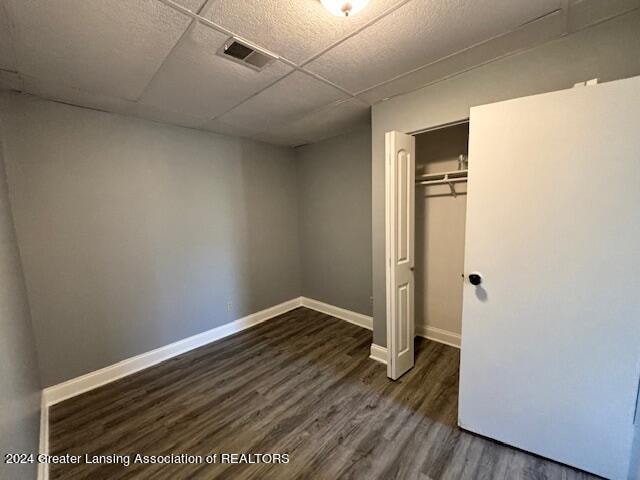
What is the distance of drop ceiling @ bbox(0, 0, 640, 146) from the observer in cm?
122

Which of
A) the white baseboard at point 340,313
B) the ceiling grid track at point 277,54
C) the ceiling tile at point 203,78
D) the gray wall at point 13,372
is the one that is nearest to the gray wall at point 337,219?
the white baseboard at point 340,313

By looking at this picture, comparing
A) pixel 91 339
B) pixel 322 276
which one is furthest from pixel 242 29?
pixel 322 276

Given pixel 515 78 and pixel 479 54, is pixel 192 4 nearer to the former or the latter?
pixel 479 54

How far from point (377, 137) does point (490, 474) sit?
8.06ft

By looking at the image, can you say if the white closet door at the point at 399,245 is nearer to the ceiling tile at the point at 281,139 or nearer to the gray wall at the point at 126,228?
the ceiling tile at the point at 281,139

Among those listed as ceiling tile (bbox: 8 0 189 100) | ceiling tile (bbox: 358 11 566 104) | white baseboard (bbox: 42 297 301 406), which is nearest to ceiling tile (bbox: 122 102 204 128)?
ceiling tile (bbox: 8 0 189 100)

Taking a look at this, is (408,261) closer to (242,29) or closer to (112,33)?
(242,29)

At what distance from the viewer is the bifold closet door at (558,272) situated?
1.26 metres

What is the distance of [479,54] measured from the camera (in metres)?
1.62

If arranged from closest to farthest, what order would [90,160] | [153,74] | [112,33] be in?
[112,33] → [153,74] → [90,160]

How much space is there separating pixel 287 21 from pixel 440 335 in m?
3.06

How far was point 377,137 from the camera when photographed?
2.38 meters

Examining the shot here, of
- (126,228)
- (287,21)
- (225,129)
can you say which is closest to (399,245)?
(287,21)

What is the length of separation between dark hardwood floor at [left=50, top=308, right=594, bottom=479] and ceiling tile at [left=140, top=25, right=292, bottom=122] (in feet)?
7.93
